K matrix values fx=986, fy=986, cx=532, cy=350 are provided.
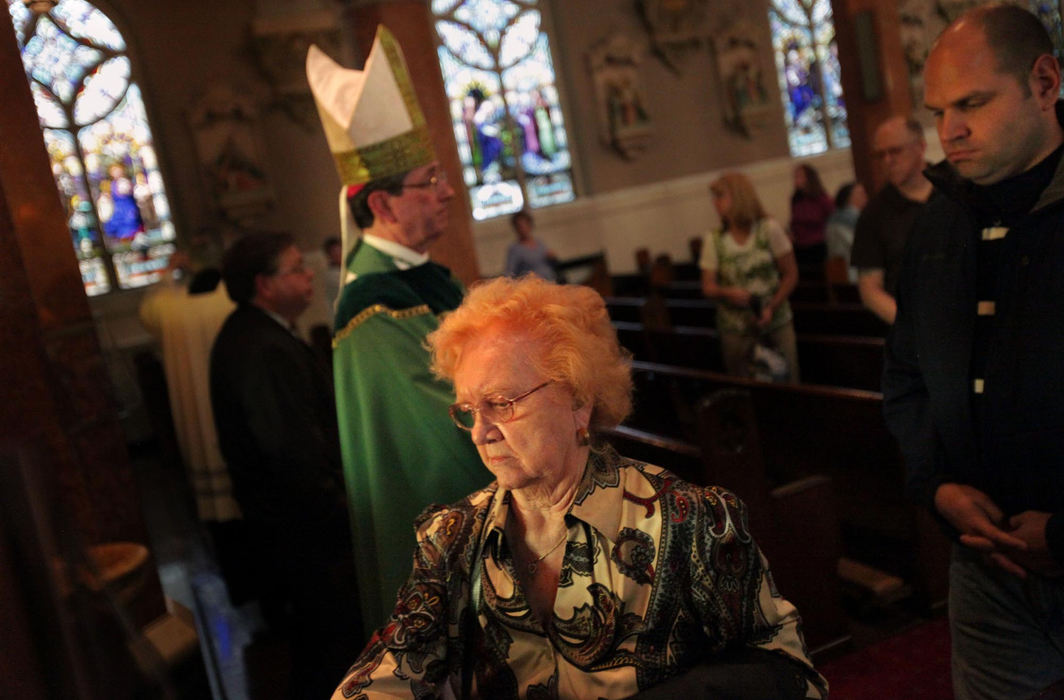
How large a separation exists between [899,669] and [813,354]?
7.94 feet

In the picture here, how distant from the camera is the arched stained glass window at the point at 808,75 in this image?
46.5ft

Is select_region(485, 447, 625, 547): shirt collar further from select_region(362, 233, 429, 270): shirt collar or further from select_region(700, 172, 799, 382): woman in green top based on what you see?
select_region(700, 172, 799, 382): woman in green top

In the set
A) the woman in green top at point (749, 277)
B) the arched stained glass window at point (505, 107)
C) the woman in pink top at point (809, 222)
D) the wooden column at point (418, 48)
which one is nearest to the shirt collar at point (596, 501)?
the woman in green top at point (749, 277)

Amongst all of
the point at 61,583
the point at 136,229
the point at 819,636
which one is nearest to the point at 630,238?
the point at 136,229

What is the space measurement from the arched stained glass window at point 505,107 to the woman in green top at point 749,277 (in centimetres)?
761

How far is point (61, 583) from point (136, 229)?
10919mm

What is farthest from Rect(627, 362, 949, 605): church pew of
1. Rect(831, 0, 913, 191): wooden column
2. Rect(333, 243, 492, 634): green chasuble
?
Rect(831, 0, 913, 191): wooden column

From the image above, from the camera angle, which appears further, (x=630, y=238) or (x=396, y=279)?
(x=630, y=238)

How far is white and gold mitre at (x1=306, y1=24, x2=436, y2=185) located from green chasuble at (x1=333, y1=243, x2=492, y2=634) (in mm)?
329

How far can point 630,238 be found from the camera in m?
13.0

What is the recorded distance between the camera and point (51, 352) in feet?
7.59

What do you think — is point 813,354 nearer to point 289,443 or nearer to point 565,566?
point 289,443

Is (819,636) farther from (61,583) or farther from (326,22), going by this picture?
(326,22)

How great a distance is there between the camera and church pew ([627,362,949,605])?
328cm
